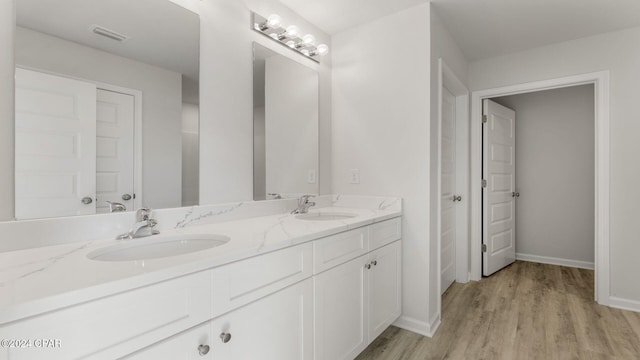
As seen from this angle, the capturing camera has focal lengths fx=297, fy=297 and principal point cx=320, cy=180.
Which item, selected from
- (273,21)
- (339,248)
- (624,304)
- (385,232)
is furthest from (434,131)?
(624,304)

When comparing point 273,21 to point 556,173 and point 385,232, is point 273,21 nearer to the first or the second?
point 385,232

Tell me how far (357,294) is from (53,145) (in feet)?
5.02

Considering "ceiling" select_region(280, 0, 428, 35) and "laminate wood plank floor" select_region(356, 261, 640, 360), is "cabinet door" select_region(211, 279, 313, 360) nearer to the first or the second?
"laminate wood plank floor" select_region(356, 261, 640, 360)

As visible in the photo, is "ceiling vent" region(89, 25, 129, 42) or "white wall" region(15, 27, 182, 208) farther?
"ceiling vent" region(89, 25, 129, 42)

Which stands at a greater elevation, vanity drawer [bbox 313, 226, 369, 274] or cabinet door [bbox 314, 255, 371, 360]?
vanity drawer [bbox 313, 226, 369, 274]

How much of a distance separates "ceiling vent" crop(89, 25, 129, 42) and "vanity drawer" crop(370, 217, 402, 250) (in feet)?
5.17

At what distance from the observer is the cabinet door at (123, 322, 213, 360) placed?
0.79m

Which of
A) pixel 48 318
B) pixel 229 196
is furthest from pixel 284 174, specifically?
pixel 48 318

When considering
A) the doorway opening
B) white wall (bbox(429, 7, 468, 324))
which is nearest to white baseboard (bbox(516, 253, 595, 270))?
the doorway opening

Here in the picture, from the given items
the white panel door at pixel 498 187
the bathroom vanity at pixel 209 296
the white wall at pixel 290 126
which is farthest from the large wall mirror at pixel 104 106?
the white panel door at pixel 498 187

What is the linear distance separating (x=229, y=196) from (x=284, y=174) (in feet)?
1.66

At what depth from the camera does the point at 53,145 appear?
1110 mm

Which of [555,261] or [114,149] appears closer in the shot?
[114,149]

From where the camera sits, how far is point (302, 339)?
4.27ft
